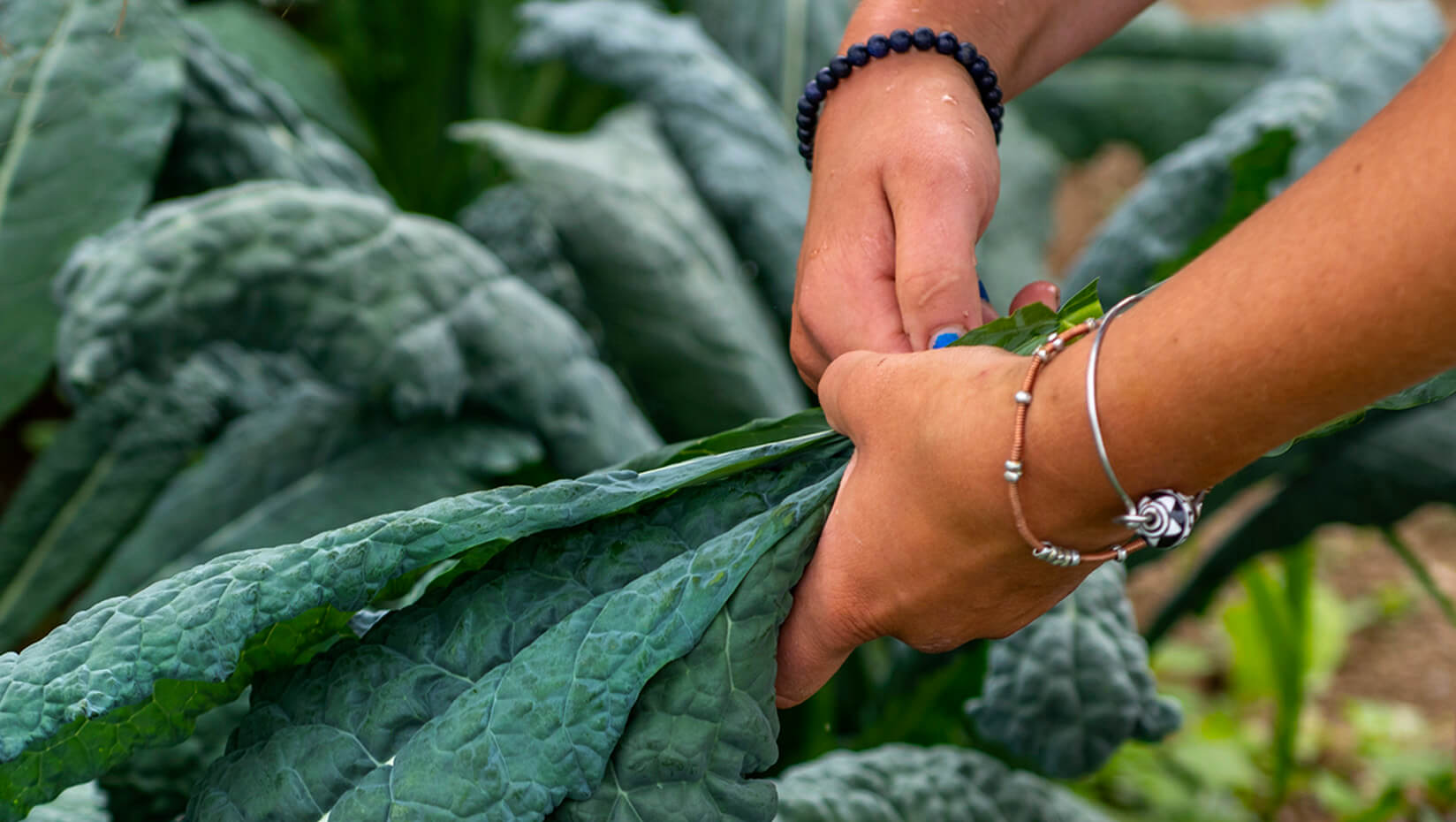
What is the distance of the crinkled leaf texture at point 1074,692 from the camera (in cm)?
107

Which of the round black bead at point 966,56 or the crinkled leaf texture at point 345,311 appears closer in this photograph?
the round black bead at point 966,56

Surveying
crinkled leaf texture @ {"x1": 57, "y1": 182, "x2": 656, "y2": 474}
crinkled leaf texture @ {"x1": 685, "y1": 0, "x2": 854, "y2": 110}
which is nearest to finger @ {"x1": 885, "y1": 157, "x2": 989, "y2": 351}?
crinkled leaf texture @ {"x1": 57, "y1": 182, "x2": 656, "y2": 474}

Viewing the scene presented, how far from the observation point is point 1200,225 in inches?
57.3

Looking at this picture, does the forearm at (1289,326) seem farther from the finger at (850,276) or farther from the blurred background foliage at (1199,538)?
the blurred background foliage at (1199,538)

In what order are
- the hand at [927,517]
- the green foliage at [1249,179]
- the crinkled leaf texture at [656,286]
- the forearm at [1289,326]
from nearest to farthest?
the forearm at [1289,326] < the hand at [927,517] < the green foliage at [1249,179] < the crinkled leaf texture at [656,286]

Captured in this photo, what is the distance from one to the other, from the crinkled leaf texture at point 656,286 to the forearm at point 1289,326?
0.86 m

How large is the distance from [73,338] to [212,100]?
Answer: 18.7 inches

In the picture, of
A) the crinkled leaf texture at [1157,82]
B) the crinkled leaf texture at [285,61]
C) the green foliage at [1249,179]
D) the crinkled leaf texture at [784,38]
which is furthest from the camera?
the crinkled leaf texture at [1157,82]

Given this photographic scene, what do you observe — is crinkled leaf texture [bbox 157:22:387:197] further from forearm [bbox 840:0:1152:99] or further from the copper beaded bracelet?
the copper beaded bracelet

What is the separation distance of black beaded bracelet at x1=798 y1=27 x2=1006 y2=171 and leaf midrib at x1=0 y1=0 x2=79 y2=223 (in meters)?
0.93

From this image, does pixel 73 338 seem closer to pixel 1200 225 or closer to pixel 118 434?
pixel 118 434

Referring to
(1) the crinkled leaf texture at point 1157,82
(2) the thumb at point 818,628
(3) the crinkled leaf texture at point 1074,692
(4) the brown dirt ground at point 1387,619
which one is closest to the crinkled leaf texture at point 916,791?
(3) the crinkled leaf texture at point 1074,692

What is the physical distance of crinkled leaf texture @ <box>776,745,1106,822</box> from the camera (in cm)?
104

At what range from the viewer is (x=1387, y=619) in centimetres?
232
